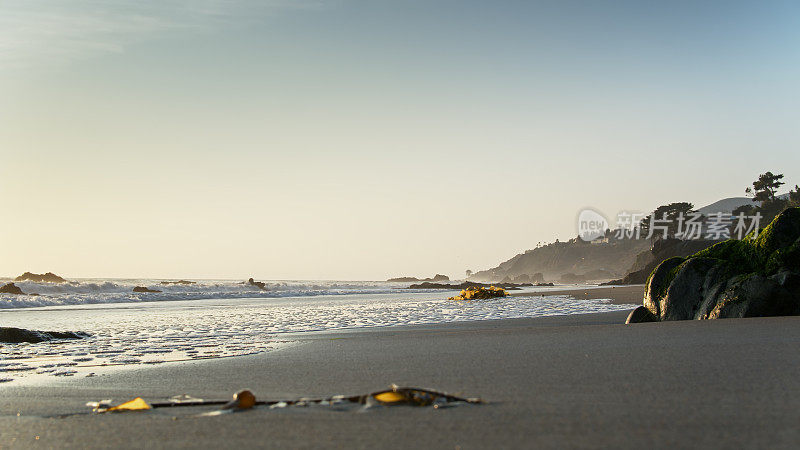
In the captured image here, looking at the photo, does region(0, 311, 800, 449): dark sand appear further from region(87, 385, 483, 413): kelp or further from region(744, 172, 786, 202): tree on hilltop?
region(744, 172, 786, 202): tree on hilltop

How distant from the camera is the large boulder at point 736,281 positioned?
7.10 metres

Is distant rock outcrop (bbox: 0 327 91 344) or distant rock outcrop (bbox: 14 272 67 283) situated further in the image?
distant rock outcrop (bbox: 14 272 67 283)

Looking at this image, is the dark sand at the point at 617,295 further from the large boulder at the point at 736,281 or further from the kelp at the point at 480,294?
the large boulder at the point at 736,281

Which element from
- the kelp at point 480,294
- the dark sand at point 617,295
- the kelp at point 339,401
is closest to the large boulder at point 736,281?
the kelp at point 339,401

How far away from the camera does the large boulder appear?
7.10 metres

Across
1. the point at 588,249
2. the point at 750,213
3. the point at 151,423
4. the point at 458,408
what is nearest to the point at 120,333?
the point at 151,423

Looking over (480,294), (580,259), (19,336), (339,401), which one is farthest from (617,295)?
(580,259)

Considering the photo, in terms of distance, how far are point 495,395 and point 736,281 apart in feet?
19.7

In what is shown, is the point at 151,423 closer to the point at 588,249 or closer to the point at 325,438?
the point at 325,438

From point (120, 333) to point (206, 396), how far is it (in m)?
6.38

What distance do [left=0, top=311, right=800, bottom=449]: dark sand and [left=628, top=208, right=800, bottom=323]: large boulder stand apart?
169 centimetres

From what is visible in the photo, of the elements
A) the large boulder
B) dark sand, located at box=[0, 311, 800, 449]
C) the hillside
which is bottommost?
dark sand, located at box=[0, 311, 800, 449]

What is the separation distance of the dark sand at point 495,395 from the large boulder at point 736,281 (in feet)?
5.55

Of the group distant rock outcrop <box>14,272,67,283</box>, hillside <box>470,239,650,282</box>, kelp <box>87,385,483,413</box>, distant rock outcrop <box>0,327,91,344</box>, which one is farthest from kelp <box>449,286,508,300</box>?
hillside <box>470,239,650,282</box>
